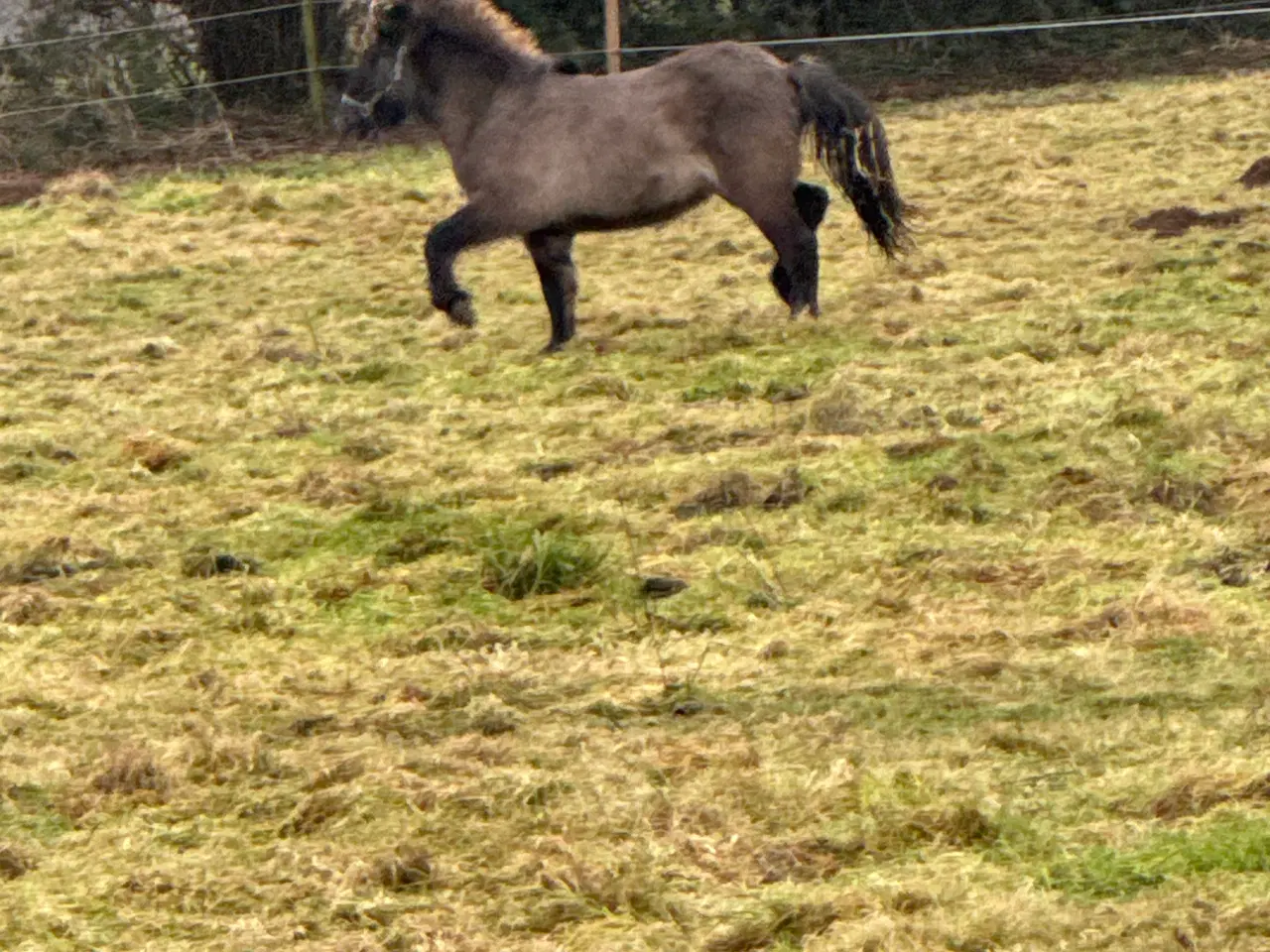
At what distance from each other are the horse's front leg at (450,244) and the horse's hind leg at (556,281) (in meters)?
0.25

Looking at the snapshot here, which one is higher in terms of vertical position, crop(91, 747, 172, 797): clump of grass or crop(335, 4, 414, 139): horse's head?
crop(335, 4, 414, 139): horse's head

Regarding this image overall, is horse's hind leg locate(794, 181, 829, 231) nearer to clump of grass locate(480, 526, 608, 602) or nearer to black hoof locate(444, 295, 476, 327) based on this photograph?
black hoof locate(444, 295, 476, 327)

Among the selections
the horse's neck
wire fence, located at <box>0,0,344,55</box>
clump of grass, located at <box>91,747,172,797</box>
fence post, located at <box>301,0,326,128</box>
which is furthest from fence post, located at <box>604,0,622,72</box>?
clump of grass, located at <box>91,747,172,797</box>

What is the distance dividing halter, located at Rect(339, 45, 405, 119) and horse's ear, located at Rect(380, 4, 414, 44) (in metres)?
0.06

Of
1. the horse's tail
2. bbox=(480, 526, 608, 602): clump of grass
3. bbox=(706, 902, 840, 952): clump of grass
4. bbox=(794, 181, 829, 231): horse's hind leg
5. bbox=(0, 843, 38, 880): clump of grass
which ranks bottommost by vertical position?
bbox=(480, 526, 608, 602): clump of grass

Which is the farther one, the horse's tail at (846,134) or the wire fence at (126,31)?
the wire fence at (126,31)

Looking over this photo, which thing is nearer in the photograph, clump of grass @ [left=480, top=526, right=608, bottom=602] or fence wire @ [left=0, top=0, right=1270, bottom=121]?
clump of grass @ [left=480, top=526, right=608, bottom=602]

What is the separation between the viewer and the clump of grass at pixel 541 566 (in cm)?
587

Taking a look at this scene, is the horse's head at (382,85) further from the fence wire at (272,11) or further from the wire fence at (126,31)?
the wire fence at (126,31)

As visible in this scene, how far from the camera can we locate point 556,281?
9.18 m

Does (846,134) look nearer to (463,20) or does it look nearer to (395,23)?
(463,20)

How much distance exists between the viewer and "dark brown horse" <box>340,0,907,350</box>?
351 inches

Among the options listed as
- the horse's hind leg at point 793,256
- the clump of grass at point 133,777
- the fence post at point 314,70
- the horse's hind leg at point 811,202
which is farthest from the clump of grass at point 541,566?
the fence post at point 314,70

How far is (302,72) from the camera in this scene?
57.4ft
